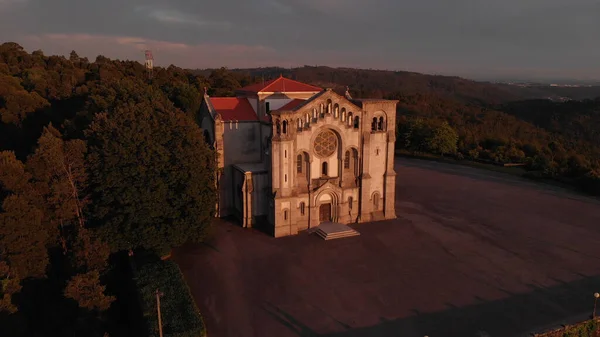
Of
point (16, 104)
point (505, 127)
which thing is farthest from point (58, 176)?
point (505, 127)

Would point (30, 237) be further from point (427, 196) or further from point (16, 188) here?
point (427, 196)

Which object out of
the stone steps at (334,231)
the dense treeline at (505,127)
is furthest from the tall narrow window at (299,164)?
the dense treeline at (505,127)

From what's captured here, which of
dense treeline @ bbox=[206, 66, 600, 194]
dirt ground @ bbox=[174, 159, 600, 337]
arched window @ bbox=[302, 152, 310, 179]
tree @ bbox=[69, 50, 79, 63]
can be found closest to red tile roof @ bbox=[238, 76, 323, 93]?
arched window @ bbox=[302, 152, 310, 179]

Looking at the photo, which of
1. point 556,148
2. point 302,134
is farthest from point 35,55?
point 556,148

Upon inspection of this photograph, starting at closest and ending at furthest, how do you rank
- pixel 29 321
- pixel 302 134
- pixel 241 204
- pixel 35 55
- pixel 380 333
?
1. pixel 380 333
2. pixel 29 321
3. pixel 302 134
4. pixel 241 204
5. pixel 35 55

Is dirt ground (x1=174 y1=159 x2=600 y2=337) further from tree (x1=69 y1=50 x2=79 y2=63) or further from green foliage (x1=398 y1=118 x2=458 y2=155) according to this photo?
tree (x1=69 y1=50 x2=79 y2=63)

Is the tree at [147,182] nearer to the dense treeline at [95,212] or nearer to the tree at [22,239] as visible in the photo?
the dense treeline at [95,212]
